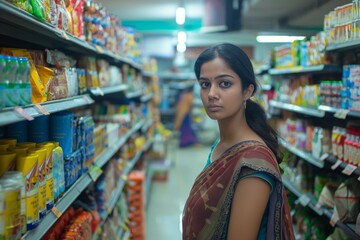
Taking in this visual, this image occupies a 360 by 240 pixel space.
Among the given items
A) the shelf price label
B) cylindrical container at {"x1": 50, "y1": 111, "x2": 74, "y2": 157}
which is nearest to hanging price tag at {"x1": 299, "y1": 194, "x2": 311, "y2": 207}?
the shelf price label

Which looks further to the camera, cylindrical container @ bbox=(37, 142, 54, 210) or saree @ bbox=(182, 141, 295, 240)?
cylindrical container @ bbox=(37, 142, 54, 210)

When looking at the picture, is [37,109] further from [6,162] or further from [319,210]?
[319,210]

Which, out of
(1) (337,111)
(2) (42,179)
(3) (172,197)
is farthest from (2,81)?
(3) (172,197)

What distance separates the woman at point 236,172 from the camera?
1.62 m

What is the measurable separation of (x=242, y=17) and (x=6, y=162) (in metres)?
8.81

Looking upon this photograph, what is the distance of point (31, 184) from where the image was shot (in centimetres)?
158

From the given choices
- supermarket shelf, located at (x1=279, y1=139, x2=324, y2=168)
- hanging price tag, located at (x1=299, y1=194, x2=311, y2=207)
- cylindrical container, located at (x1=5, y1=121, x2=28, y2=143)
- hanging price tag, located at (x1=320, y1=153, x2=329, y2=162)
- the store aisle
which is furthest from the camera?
the store aisle

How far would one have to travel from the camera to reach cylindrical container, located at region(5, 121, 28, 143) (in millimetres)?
2006

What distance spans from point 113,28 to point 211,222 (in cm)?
277

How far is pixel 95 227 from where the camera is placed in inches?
113

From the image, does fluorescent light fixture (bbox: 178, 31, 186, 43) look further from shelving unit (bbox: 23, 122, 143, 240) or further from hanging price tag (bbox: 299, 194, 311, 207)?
shelving unit (bbox: 23, 122, 143, 240)

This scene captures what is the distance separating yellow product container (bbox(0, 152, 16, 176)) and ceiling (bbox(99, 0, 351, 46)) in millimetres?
5387

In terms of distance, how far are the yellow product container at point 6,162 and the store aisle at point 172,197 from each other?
347cm

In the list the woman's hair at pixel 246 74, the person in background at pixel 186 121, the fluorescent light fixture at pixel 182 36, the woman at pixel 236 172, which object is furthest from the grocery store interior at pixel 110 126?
the person in background at pixel 186 121
